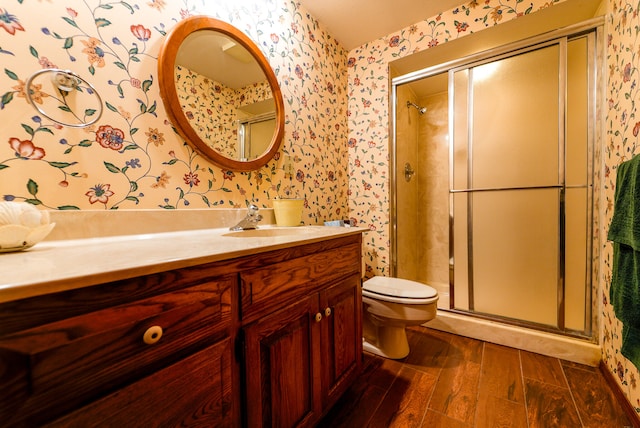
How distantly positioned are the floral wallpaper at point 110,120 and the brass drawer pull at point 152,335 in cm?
62

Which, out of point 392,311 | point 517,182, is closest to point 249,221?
point 392,311

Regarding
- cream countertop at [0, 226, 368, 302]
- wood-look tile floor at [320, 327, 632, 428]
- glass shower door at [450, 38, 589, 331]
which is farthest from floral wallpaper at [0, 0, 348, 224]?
glass shower door at [450, 38, 589, 331]

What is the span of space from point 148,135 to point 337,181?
1.34m

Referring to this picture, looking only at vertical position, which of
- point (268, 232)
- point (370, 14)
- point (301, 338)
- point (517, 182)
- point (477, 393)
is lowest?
point (477, 393)

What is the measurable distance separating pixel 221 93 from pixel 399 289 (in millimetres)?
1443

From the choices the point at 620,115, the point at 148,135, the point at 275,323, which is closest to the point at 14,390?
the point at 275,323

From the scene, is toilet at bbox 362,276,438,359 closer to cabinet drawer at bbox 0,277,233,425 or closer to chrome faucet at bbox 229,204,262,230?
chrome faucet at bbox 229,204,262,230

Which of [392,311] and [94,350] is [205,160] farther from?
[392,311]

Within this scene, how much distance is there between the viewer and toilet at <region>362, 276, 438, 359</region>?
1358 mm

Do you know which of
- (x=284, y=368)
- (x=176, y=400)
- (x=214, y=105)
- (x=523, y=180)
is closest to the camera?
A: (x=176, y=400)

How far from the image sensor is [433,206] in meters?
2.60

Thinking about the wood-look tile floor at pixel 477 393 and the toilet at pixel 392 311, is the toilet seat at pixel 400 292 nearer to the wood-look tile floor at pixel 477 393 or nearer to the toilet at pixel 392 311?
the toilet at pixel 392 311

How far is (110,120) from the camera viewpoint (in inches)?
34.2

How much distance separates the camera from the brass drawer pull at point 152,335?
1.55ft
